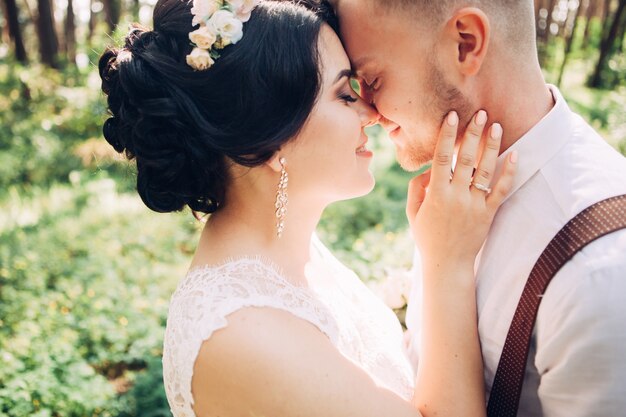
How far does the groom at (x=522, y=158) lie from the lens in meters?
1.47

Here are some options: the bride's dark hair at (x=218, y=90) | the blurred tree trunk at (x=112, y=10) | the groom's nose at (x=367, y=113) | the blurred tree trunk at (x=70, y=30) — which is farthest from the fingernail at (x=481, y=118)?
the blurred tree trunk at (x=70, y=30)

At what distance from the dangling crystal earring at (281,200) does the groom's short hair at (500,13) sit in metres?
0.74

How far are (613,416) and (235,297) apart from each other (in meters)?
1.21

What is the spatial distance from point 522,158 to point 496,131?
14 cm

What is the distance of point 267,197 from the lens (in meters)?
2.01

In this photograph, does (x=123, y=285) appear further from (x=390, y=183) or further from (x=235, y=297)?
(x=390, y=183)

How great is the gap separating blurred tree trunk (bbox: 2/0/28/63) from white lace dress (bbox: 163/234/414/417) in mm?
15990

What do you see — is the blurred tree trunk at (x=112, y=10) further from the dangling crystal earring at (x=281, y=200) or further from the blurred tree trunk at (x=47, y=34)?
the dangling crystal earring at (x=281, y=200)

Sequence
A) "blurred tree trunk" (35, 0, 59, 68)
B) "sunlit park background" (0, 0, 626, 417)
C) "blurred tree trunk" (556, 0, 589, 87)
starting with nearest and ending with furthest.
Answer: "sunlit park background" (0, 0, 626, 417), "blurred tree trunk" (556, 0, 589, 87), "blurred tree trunk" (35, 0, 59, 68)

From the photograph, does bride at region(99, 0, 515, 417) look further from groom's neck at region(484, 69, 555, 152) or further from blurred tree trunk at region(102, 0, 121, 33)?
blurred tree trunk at region(102, 0, 121, 33)

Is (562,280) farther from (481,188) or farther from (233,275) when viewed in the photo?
(233,275)

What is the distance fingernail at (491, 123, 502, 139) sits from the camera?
71.7 inches

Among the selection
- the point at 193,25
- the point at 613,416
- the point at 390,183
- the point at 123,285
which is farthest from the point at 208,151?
the point at 390,183

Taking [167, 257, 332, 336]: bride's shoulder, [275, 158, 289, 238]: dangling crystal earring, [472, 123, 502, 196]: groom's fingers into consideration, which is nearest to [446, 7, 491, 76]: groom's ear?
[472, 123, 502, 196]: groom's fingers
